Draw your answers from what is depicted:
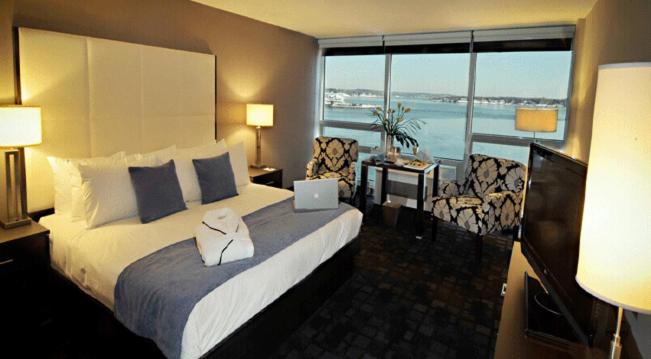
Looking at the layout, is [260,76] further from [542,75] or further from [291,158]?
[542,75]

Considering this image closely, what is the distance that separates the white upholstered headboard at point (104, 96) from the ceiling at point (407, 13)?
0.89 meters

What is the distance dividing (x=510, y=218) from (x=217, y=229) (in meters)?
2.87

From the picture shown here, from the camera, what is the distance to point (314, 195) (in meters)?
3.29

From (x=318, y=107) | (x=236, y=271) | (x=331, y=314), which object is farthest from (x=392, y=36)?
(x=236, y=271)

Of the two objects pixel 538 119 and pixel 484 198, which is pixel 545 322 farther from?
pixel 538 119

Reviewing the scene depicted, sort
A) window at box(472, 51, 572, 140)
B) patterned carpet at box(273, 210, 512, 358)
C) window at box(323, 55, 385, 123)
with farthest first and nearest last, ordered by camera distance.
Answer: window at box(323, 55, 385, 123) → window at box(472, 51, 572, 140) → patterned carpet at box(273, 210, 512, 358)

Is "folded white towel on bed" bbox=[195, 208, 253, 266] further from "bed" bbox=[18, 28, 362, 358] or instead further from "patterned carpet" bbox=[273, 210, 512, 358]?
"patterned carpet" bbox=[273, 210, 512, 358]

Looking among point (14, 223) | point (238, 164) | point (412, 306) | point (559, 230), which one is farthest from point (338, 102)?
point (559, 230)

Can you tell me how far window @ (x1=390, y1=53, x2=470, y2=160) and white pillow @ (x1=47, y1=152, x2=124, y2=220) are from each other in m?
4.08

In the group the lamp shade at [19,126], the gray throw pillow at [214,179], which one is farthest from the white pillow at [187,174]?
the lamp shade at [19,126]

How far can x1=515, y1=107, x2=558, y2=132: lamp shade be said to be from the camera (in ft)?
13.1

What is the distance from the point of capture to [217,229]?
97.2 inches

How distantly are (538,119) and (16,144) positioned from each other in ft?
14.2

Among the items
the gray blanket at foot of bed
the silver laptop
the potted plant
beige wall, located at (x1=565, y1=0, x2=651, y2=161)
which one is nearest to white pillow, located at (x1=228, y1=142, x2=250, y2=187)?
the silver laptop
